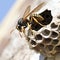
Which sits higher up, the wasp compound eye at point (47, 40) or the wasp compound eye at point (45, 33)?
the wasp compound eye at point (45, 33)

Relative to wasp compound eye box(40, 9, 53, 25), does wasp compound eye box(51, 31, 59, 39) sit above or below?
below

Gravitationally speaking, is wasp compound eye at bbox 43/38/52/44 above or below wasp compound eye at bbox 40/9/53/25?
below

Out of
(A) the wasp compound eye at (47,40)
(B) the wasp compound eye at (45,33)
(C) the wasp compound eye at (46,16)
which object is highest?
(C) the wasp compound eye at (46,16)

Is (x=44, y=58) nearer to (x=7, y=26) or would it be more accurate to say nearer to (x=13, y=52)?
(x=13, y=52)

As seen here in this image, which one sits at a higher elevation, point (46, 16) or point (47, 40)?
point (46, 16)

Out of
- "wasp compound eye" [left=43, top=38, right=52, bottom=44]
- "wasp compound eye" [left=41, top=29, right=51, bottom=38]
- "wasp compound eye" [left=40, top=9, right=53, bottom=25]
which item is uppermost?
"wasp compound eye" [left=40, top=9, right=53, bottom=25]

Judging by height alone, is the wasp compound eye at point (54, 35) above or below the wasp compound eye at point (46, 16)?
below

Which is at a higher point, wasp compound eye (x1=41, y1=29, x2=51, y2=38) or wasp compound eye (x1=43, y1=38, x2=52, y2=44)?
wasp compound eye (x1=41, y1=29, x2=51, y2=38)

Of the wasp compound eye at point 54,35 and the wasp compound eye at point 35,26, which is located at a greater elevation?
the wasp compound eye at point 35,26

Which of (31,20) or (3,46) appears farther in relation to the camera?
(3,46)

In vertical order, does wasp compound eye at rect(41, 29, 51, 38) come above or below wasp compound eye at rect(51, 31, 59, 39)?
above

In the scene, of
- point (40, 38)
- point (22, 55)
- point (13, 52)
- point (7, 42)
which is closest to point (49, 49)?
point (40, 38)
